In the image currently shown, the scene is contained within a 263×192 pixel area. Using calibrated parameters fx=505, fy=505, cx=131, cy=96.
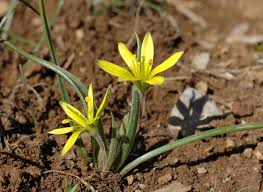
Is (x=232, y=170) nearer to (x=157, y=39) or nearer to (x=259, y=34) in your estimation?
(x=157, y=39)

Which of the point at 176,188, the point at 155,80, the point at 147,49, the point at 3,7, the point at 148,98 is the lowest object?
the point at 176,188

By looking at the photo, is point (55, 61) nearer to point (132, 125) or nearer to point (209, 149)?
point (132, 125)

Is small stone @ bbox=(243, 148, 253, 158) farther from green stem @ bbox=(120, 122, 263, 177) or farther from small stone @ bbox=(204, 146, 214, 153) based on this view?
green stem @ bbox=(120, 122, 263, 177)

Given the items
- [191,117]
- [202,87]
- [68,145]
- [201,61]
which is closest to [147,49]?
[68,145]

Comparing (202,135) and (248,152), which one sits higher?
(202,135)

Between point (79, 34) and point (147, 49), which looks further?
point (79, 34)

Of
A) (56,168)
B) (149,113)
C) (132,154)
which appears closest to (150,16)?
(149,113)

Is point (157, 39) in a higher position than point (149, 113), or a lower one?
higher
